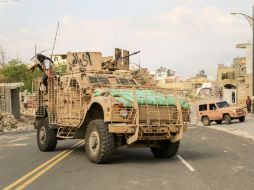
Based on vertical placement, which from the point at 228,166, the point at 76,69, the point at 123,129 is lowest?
the point at 228,166

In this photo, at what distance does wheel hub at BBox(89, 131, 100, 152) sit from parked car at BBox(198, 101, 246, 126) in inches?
898

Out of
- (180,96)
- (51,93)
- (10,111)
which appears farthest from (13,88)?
(180,96)

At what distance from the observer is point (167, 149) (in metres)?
12.6

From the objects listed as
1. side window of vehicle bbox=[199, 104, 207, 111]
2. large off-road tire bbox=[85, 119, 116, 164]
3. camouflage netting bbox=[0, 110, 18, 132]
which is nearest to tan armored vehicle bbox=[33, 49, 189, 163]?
large off-road tire bbox=[85, 119, 116, 164]

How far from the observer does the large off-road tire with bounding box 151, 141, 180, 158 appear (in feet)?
41.1

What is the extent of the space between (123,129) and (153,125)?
79 centimetres

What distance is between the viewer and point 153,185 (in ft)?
28.2

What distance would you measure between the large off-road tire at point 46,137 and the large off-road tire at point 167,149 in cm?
352

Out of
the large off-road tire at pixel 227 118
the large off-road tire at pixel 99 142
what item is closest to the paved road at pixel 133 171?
the large off-road tire at pixel 99 142

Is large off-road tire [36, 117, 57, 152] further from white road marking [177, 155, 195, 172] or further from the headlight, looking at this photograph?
the headlight

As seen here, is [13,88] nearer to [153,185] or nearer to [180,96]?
[180,96]

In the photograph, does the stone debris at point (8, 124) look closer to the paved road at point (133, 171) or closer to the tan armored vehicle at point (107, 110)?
the tan armored vehicle at point (107, 110)

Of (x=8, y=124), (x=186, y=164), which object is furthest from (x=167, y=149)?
(x=8, y=124)

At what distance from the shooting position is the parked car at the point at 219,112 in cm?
3329
